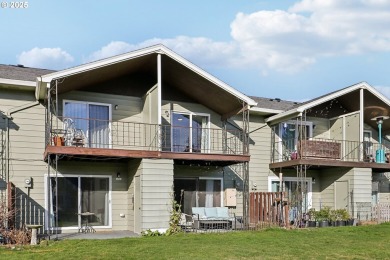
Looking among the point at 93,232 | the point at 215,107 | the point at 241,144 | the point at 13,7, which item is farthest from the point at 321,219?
the point at 13,7

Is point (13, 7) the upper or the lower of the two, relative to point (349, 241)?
upper

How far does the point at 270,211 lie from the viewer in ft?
50.1

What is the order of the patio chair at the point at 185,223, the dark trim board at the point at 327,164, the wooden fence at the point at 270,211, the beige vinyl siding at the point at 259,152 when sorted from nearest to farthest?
the patio chair at the point at 185,223, the wooden fence at the point at 270,211, the dark trim board at the point at 327,164, the beige vinyl siding at the point at 259,152

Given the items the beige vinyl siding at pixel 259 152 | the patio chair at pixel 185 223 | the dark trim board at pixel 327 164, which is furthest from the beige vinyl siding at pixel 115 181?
the dark trim board at pixel 327 164

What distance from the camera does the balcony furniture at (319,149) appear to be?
55.8 feet

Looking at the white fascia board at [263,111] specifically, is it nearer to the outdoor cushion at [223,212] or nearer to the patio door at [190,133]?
the patio door at [190,133]

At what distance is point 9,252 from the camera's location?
10102 mm

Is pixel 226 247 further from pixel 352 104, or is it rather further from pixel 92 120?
pixel 352 104

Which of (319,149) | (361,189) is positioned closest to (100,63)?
(319,149)

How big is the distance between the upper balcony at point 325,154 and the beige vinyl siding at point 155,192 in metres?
5.47

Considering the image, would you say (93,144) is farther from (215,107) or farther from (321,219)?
(321,219)

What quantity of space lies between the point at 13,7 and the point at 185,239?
835cm

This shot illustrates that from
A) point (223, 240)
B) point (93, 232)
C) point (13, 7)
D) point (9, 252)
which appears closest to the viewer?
point (9, 252)

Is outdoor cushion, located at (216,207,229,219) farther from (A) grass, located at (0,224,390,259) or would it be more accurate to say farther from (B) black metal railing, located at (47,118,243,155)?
(B) black metal railing, located at (47,118,243,155)
